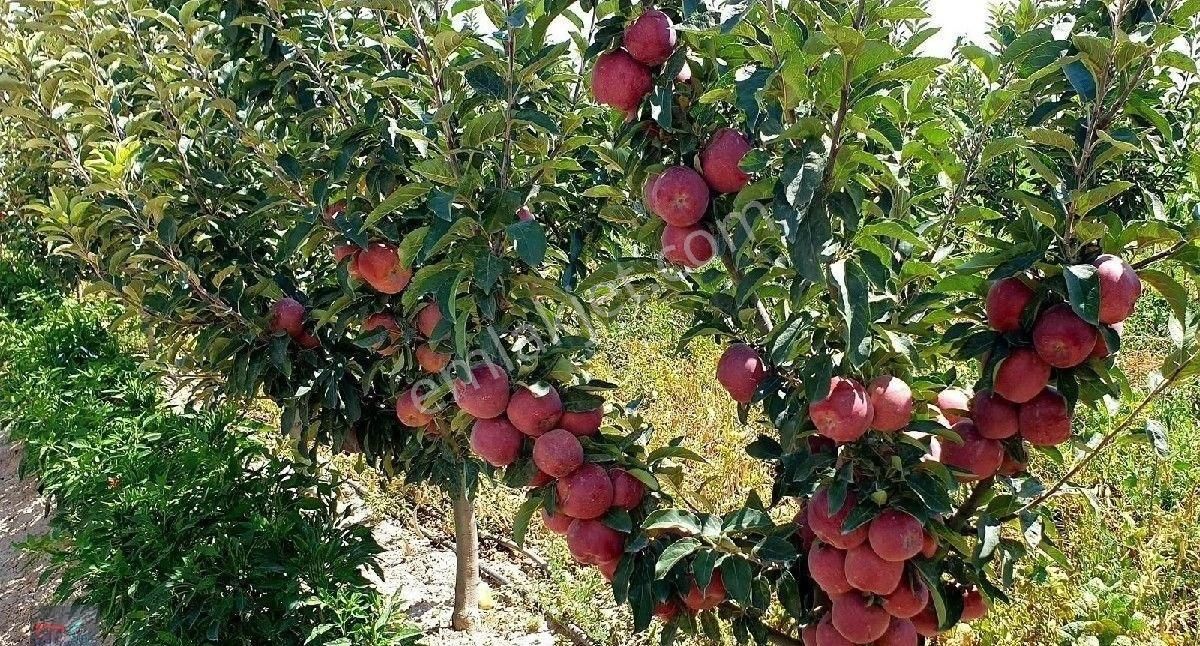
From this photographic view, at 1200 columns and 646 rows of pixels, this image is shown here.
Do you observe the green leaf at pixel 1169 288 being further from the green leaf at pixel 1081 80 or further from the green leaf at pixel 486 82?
the green leaf at pixel 486 82

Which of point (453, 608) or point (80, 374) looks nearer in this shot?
point (453, 608)

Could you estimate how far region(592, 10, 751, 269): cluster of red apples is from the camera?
127 cm

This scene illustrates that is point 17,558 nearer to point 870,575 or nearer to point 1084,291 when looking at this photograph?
point 870,575

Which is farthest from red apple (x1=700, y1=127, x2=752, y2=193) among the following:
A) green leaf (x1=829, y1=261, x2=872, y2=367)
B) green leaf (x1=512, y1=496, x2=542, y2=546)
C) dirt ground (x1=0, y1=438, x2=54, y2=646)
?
dirt ground (x1=0, y1=438, x2=54, y2=646)

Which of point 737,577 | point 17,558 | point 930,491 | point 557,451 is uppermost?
point 930,491

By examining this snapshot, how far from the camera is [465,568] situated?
3.06 m

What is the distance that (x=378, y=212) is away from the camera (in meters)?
1.45

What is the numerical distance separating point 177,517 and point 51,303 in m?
3.79

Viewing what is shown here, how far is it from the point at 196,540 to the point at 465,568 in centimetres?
101

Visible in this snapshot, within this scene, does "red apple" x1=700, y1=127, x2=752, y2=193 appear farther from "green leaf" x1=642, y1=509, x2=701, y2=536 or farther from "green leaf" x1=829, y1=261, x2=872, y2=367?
"green leaf" x1=642, y1=509, x2=701, y2=536

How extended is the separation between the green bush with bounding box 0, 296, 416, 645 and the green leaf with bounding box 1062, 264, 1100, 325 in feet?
5.32

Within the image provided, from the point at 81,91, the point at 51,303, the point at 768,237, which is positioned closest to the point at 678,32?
the point at 768,237

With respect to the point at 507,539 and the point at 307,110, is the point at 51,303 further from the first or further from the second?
the point at 307,110

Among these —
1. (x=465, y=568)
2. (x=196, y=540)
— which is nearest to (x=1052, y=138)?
(x=196, y=540)
